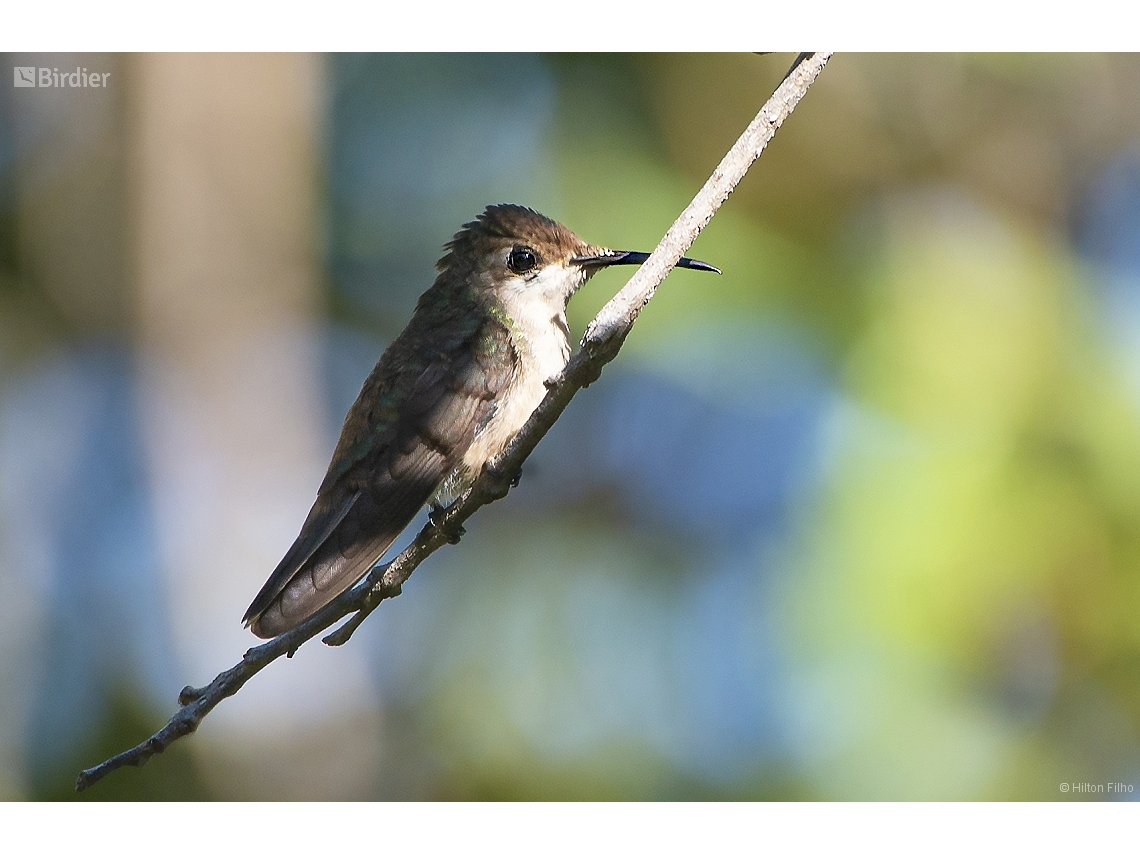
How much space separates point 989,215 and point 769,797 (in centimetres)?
174

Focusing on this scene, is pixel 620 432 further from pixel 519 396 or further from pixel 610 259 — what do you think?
pixel 519 396

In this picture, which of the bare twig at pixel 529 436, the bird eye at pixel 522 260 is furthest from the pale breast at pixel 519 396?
the bare twig at pixel 529 436

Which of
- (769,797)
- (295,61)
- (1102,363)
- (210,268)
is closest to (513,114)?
(295,61)

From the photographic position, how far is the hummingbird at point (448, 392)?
90.2 inches

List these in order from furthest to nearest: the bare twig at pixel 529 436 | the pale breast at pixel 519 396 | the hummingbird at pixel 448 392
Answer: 1. the pale breast at pixel 519 396
2. the hummingbird at pixel 448 392
3. the bare twig at pixel 529 436

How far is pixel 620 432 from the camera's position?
12.0 feet

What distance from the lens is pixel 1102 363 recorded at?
2.88 metres

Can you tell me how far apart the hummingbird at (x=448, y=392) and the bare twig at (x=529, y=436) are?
0.39ft

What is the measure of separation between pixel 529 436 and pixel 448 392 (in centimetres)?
69

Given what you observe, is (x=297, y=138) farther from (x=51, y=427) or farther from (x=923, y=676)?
(x=923, y=676)
